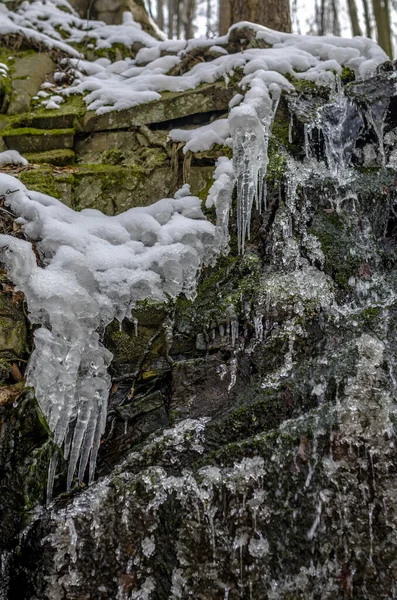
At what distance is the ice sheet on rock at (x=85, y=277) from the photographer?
9.20 ft

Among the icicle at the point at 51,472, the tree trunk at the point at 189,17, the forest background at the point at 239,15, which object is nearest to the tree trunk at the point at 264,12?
the forest background at the point at 239,15

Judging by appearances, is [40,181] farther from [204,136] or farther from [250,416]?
[250,416]

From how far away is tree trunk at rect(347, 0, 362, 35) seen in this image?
9.90m

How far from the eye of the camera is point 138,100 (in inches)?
186

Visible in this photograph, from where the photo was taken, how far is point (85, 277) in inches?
128

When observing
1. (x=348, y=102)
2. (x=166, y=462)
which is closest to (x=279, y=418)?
(x=166, y=462)

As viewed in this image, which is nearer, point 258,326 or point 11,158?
point 258,326

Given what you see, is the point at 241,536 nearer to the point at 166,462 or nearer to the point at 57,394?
the point at 166,462

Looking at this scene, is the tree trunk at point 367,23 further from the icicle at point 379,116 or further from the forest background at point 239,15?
the icicle at point 379,116

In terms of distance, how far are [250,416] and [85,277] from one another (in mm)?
1368

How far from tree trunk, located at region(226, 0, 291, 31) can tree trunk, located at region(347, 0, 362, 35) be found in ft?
15.6

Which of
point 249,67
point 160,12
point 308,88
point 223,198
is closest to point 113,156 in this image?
point 223,198

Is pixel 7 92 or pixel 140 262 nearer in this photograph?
pixel 140 262

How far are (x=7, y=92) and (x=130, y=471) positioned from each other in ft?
13.6
